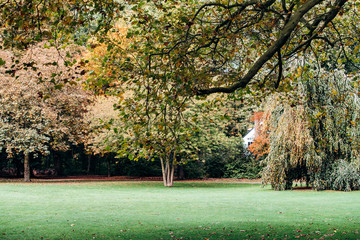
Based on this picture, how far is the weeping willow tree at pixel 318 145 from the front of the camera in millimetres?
22141

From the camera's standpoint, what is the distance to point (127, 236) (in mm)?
8828

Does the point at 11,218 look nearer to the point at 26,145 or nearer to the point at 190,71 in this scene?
the point at 190,71

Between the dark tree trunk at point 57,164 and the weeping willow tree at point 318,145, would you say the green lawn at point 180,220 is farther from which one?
the dark tree trunk at point 57,164

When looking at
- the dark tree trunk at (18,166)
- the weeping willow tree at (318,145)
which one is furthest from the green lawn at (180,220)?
the dark tree trunk at (18,166)

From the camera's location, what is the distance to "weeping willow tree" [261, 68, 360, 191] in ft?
72.6

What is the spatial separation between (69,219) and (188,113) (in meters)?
14.8

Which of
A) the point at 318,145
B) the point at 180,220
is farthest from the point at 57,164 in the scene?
the point at 180,220

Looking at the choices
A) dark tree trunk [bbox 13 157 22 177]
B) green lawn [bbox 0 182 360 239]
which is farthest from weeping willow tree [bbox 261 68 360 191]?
dark tree trunk [bbox 13 157 22 177]

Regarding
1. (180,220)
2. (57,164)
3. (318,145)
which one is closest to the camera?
(180,220)

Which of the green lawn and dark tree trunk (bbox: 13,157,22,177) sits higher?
dark tree trunk (bbox: 13,157,22,177)

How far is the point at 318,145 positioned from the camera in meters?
22.7

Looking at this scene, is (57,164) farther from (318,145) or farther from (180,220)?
(180,220)

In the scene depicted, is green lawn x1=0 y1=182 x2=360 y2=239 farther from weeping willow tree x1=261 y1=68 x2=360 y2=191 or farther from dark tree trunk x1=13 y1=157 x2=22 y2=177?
dark tree trunk x1=13 y1=157 x2=22 y2=177

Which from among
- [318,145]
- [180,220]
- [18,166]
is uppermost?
[318,145]
